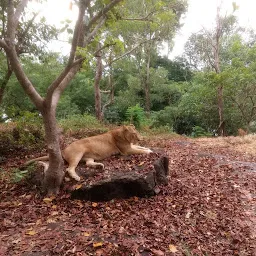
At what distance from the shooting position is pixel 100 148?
18.6 feet

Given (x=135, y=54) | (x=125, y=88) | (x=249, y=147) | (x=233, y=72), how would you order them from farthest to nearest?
1. (x=125, y=88)
2. (x=135, y=54)
3. (x=233, y=72)
4. (x=249, y=147)

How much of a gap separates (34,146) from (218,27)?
13.7 metres

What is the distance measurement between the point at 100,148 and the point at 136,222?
2.10 meters

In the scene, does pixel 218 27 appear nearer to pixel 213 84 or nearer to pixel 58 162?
pixel 213 84

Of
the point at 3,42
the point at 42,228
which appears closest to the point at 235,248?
the point at 42,228

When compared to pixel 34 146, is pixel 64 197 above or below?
below

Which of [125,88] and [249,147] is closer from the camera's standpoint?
[249,147]

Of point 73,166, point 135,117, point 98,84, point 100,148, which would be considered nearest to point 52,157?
point 73,166

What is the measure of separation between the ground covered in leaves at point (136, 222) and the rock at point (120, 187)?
133mm

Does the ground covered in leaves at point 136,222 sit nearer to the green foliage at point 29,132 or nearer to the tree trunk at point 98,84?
the green foliage at point 29,132

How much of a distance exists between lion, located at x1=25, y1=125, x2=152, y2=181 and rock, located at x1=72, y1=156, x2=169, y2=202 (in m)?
0.49

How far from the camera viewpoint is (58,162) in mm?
4703

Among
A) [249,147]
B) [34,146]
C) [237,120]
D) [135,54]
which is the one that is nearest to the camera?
[34,146]

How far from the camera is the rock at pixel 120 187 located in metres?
4.61
